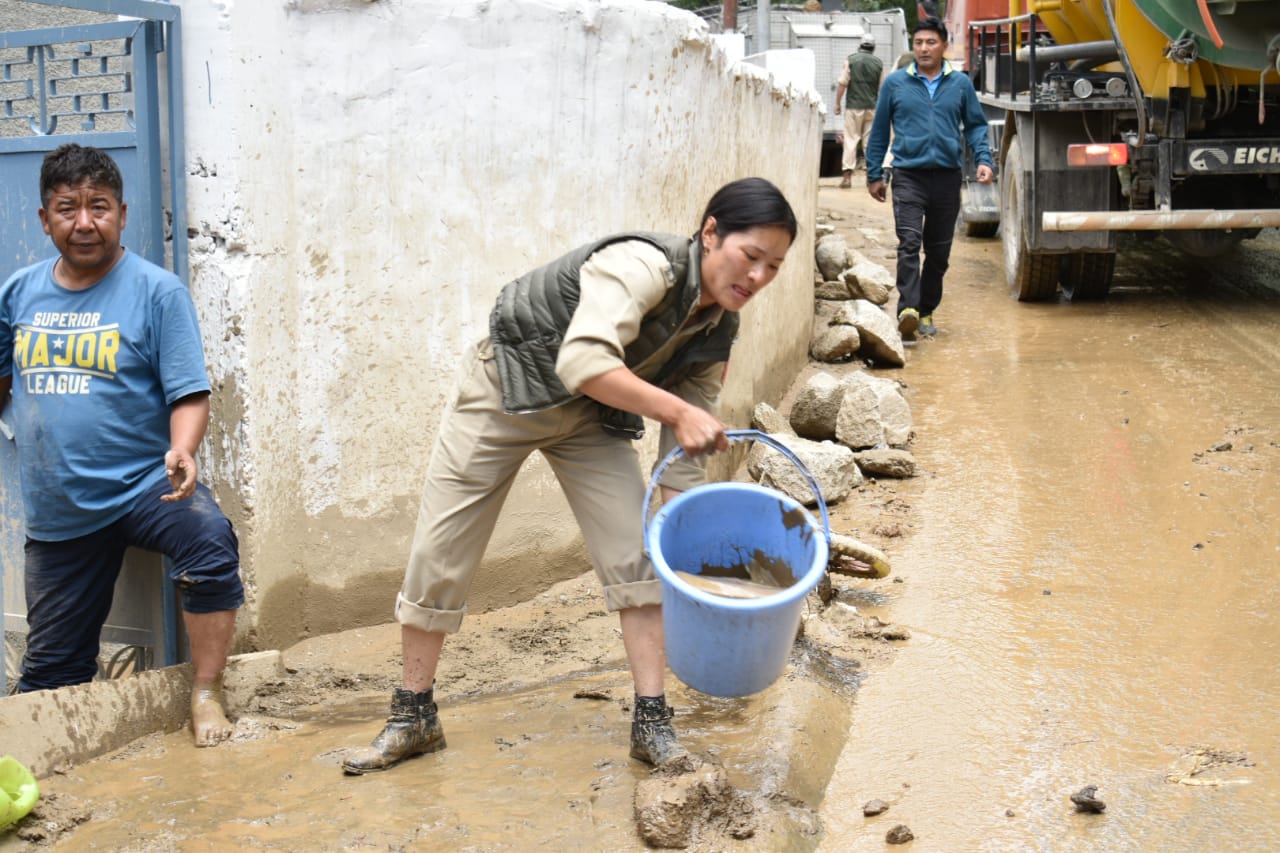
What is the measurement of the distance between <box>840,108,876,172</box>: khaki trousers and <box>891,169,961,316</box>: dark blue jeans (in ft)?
25.4

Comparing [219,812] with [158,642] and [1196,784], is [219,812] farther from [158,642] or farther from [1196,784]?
[1196,784]

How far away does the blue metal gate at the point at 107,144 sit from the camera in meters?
3.38

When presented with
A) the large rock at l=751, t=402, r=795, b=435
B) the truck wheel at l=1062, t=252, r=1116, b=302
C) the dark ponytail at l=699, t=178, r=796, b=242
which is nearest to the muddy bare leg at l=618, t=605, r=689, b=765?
the dark ponytail at l=699, t=178, r=796, b=242

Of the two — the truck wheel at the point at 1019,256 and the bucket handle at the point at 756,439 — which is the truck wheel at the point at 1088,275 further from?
the bucket handle at the point at 756,439

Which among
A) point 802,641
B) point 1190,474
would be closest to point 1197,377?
point 1190,474

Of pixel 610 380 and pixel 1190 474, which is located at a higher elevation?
pixel 610 380

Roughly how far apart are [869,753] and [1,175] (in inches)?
115

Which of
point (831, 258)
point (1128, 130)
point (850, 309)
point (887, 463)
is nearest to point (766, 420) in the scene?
point (887, 463)

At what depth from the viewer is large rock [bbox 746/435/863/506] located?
17.0ft

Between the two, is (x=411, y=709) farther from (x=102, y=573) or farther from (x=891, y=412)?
(x=891, y=412)

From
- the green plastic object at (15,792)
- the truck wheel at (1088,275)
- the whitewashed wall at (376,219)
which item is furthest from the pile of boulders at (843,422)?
the green plastic object at (15,792)

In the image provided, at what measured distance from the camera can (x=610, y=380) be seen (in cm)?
256

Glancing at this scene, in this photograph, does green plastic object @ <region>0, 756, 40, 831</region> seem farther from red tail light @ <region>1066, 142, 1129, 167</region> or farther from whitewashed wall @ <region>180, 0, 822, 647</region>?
red tail light @ <region>1066, 142, 1129, 167</region>

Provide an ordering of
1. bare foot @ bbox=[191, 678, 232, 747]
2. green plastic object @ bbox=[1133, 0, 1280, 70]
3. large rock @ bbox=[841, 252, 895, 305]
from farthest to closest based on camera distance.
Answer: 1. large rock @ bbox=[841, 252, 895, 305]
2. green plastic object @ bbox=[1133, 0, 1280, 70]
3. bare foot @ bbox=[191, 678, 232, 747]
